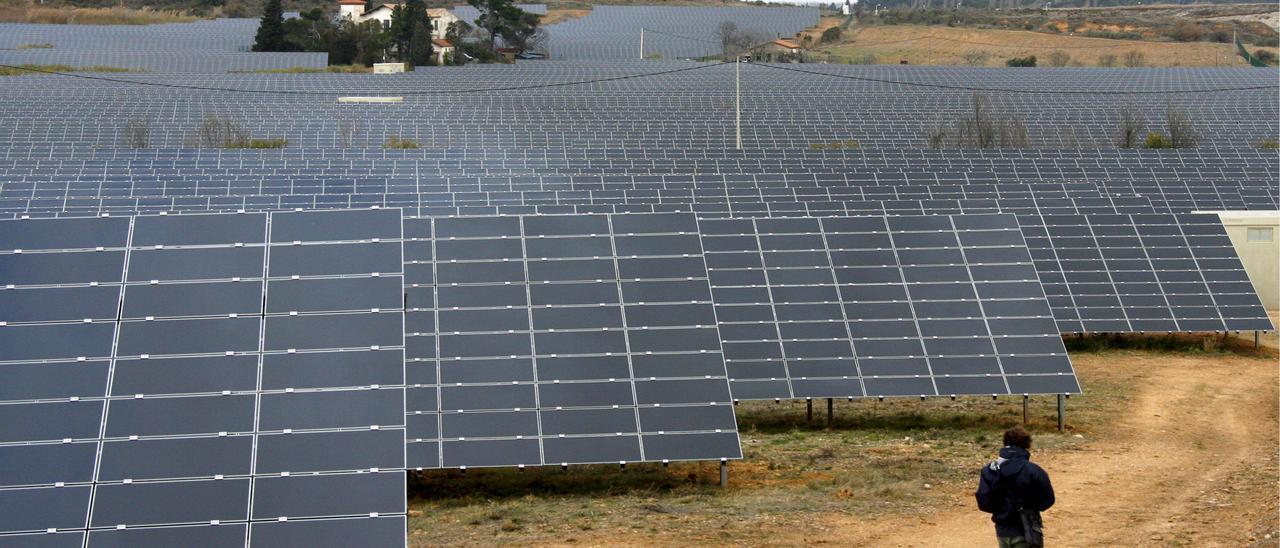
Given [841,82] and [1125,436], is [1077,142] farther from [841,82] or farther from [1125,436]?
[1125,436]

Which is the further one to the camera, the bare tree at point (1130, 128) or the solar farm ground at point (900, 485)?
the bare tree at point (1130, 128)

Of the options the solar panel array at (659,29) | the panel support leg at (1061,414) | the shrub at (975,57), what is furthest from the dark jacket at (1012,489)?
the shrub at (975,57)

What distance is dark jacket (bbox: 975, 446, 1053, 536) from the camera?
1059 centimetres

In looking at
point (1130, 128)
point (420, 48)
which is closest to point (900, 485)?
point (1130, 128)

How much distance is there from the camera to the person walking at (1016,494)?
1060 centimetres

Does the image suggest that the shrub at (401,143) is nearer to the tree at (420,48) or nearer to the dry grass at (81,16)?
the tree at (420,48)

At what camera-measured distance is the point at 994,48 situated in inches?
4520

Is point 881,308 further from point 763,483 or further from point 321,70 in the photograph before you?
point 321,70

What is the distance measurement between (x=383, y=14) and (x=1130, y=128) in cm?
7027

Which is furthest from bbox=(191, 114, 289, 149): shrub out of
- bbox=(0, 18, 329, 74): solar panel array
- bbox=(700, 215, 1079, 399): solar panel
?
bbox=(700, 215, 1079, 399): solar panel

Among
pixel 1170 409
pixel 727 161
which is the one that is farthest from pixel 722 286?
pixel 727 161

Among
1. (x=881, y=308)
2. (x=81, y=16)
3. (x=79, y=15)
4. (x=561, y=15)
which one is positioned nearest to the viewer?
(x=881, y=308)

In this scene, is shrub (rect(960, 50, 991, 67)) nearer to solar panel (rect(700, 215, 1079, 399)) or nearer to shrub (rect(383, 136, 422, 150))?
shrub (rect(383, 136, 422, 150))

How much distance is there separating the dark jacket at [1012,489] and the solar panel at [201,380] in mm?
3922
